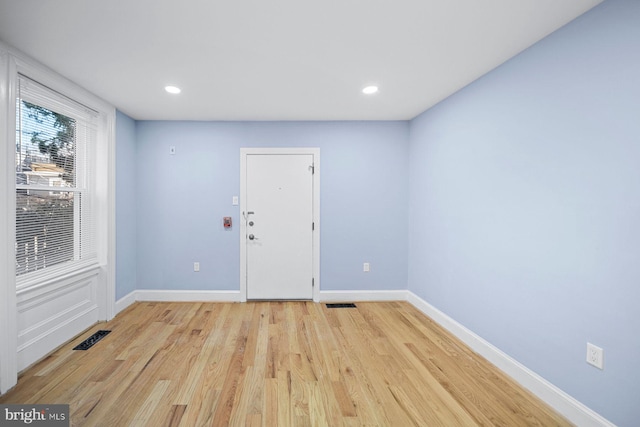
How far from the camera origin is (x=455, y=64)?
7.16ft

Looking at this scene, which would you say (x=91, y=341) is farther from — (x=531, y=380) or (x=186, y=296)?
(x=531, y=380)

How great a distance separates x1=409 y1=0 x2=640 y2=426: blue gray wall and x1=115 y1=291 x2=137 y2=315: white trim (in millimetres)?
3747

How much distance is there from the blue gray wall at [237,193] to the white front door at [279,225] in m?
0.16

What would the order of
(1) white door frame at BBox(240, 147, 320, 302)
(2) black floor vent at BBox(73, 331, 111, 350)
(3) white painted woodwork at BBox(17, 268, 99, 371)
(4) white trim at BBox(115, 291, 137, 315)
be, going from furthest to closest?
(1) white door frame at BBox(240, 147, 320, 302)
(4) white trim at BBox(115, 291, 137, 315)
(2) black floor vent at BBox(73, 331, 111, 350)
(3) white painted woodwork at BBox(17, 268, 99, 371)

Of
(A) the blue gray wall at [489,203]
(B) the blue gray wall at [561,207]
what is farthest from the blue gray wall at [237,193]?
(B) the blue gray wall at [561,207]

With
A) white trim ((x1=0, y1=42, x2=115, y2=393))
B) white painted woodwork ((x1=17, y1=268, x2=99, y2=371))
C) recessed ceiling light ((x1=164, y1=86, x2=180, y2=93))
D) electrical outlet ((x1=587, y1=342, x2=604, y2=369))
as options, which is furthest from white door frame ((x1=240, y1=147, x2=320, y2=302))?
electrical outlet ((x1=587, y1=342, x2=604, y2=369))

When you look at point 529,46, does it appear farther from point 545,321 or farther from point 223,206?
point 223,206

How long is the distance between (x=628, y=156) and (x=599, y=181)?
168mm

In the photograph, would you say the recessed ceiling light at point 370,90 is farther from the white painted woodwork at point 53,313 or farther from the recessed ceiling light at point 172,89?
the white painted woodwork at point 53,313

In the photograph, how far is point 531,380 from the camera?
75.4 inches

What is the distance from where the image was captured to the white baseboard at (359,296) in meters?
3.72

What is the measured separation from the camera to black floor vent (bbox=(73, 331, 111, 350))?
248 centimetres

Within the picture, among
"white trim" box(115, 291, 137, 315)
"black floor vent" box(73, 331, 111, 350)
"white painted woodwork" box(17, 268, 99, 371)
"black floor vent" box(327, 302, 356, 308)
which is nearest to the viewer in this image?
"white painted woodwork" box(17, 268, 99, 371)

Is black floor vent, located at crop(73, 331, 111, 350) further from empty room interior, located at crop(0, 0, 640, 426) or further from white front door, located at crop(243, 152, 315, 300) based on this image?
white front door, located at crop(243, 152, 315, 300)
